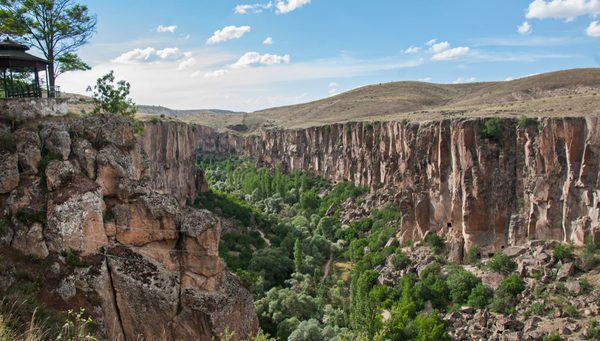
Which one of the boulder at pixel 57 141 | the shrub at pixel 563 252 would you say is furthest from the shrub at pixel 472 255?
the boulder at pixel 57 141

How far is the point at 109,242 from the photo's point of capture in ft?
43.9

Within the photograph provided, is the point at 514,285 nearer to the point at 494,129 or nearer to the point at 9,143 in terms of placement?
the point at 494,129

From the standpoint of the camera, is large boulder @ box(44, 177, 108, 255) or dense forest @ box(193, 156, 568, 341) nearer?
large boulder @ box(44, 177, 108, 255)

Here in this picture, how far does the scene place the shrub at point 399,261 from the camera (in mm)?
32812

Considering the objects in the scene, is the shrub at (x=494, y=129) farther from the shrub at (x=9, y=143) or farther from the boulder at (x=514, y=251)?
the shrub at (x=9, y=143)

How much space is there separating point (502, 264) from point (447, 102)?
61559mm

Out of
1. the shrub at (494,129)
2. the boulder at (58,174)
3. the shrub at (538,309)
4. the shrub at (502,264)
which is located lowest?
the shrub at (538,309)

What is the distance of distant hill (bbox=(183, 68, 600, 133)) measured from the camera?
→ 116 ft

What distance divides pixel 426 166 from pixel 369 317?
714 inches

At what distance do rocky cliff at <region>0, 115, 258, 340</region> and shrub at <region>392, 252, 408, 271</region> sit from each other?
20.8 meters

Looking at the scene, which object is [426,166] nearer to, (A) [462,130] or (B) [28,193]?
(A) [462,130]

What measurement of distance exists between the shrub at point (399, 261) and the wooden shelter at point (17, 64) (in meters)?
27.7

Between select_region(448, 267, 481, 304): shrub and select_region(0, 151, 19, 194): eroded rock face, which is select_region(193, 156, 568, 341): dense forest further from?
select_region(0, 151, 19, 194): eroded rock face

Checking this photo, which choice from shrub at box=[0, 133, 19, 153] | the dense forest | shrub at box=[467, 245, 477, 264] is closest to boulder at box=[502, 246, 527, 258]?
the dense forest
